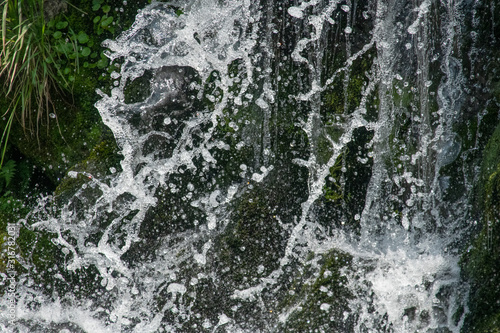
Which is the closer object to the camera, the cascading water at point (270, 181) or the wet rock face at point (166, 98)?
the cascading water at point (270, 181)

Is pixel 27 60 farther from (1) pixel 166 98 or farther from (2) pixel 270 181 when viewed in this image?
(2) pixel 270 181

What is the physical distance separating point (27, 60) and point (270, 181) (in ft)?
6.33

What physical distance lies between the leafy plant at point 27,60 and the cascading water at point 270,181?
0.45m

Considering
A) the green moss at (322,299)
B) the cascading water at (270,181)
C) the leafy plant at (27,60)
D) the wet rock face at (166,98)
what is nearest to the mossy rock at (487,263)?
the cascading water at (270,181)

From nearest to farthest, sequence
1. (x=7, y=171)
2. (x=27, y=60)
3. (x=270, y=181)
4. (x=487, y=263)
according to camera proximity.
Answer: (x=487, y=263) < (x=27, y=60) < (x=270, y=181) < (x=7, y=171)

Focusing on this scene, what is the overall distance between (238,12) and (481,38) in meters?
1.67

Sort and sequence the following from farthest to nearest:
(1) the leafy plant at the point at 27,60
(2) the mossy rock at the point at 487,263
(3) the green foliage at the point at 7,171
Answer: (3) the green foliage at the point at 7,171
(1) the leafy plant at the point at 27,60
(2) the mossy rock at the point at 487,263

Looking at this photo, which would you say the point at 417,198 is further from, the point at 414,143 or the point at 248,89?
the point at 248,89

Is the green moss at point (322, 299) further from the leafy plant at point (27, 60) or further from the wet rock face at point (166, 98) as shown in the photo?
the leafy plant at point (27, 60)

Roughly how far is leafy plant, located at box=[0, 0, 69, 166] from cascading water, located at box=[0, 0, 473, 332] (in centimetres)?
45

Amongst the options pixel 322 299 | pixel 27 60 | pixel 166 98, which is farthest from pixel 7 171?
pixel 322 299

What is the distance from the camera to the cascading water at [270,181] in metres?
2.89

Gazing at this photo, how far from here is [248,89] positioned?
302cm

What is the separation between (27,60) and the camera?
2.93 metres
